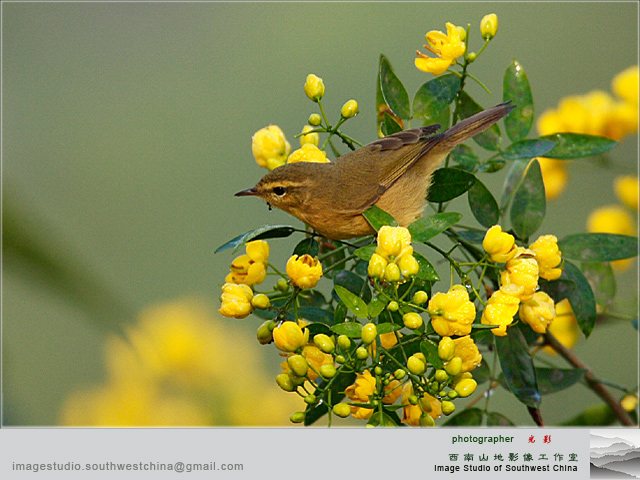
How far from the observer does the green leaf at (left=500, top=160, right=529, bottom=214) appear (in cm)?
161

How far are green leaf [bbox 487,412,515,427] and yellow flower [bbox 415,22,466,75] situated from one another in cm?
86

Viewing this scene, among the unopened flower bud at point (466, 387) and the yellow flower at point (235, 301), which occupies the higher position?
→ the yellow flower at point (235, 301)

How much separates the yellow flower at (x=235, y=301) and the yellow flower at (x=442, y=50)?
A: 0.65m

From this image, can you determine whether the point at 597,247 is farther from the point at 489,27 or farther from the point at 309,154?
the point at 309,154

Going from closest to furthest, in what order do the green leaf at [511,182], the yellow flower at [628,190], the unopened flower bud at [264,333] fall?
the unopened flower bud at [264,333]
the green leaf at [511,182]
the yellow flower at [628,190]

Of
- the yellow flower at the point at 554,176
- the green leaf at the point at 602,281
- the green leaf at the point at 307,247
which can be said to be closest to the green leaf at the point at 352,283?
the green leaf at the point at 307,247

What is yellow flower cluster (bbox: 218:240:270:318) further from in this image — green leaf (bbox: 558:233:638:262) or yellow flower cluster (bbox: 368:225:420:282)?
green leaf (bbox: 558:233:638:262)

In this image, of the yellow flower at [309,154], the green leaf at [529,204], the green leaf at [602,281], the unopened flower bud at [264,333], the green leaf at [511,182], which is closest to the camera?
the unopened flower bud at [264,333]

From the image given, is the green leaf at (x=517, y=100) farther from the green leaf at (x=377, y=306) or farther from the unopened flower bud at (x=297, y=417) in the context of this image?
the unopened flower bud at (x=297, y=417)

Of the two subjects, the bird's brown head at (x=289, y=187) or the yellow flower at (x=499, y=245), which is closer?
the yellow flower at (x=499, y=245)

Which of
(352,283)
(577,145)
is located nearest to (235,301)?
(352,283)

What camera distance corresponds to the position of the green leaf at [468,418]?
4.91ft

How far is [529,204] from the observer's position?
151 centimetres

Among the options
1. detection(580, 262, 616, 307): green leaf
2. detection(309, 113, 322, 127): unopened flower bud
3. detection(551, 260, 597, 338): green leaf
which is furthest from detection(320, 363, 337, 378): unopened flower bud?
detection(580, 262, 616, 307): green leaf
